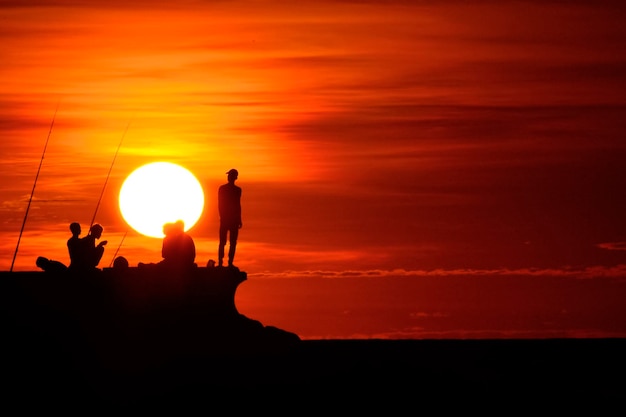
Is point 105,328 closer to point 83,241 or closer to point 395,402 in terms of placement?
point 83,241

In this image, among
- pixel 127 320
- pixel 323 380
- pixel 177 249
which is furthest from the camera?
pixel 323 380

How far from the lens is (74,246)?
A: 31203mm

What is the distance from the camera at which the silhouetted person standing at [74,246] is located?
100 feet

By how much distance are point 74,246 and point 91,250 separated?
40cm

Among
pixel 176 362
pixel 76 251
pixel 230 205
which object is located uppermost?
pixel 230 205

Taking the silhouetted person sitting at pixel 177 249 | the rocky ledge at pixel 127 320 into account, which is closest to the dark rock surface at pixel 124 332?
the rocky ledge at pixel 127 320

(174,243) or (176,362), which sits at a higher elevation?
(174,243)

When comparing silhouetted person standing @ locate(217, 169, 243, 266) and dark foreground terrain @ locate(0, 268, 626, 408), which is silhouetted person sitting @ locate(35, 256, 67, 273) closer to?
dark foreground terrain @ locate(0, 268, 626, 408)

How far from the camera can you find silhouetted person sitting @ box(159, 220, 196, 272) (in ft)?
104

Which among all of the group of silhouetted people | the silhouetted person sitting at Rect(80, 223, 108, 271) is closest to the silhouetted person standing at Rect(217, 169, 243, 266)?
the group of silhouetted people

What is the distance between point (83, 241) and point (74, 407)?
343 centimetres

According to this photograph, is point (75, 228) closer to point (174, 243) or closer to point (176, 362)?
point (174, 243)

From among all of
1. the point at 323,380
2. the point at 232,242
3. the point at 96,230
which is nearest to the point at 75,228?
the point at 96,230

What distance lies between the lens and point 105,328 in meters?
32.7
